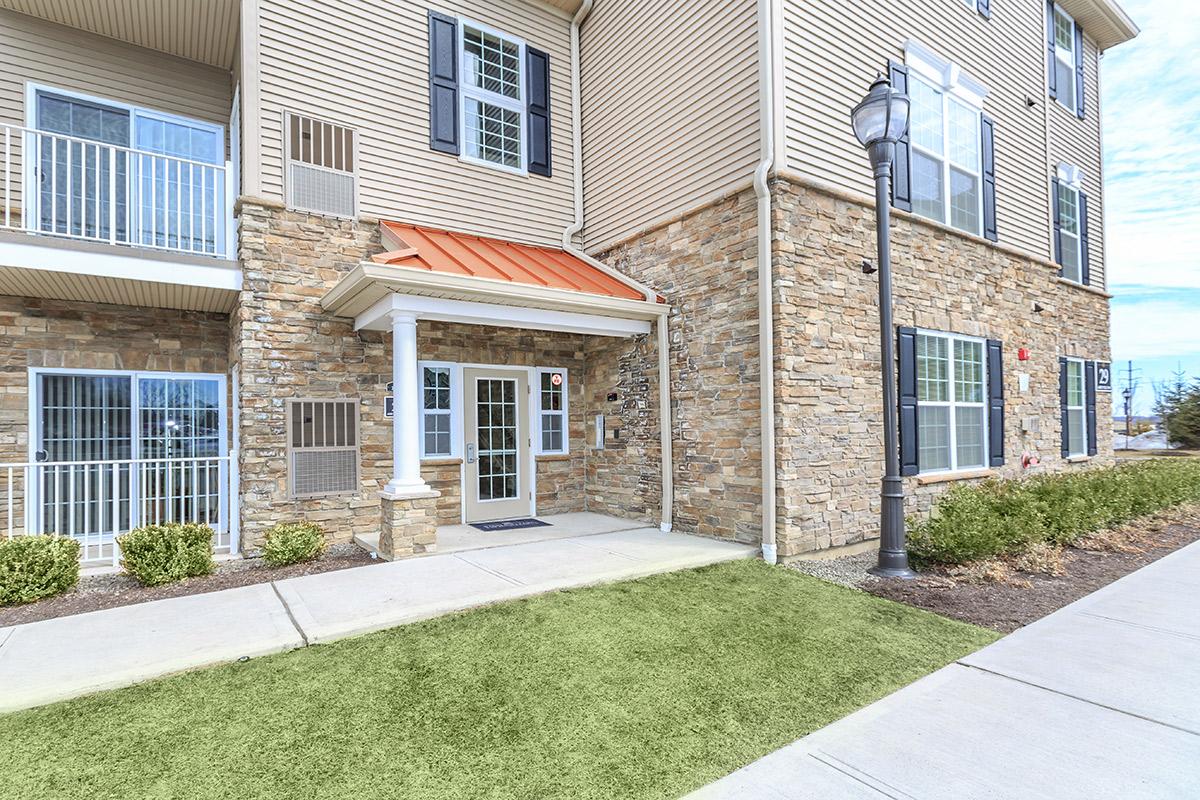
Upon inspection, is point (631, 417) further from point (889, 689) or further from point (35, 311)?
point (35, 311)

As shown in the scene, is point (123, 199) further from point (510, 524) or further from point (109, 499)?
point (510, 524)

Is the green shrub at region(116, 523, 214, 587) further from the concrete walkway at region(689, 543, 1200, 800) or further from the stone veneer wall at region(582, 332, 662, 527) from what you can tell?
the concrete walkway at region(689, 543, 1200, 800)

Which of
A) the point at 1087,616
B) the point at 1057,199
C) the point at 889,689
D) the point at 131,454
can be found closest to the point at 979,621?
the point at 1087,616

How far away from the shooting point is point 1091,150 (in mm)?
12148

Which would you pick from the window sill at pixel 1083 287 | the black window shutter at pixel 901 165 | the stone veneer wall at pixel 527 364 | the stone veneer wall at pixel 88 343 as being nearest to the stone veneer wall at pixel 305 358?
the stone veneer wall at pixel 527 364

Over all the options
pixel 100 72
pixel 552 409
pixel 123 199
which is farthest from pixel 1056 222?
pixel 100 72

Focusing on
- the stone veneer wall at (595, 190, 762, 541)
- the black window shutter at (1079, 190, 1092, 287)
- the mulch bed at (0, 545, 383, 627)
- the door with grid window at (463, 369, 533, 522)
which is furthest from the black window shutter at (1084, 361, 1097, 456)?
the mulch bed at (0, 545, 383, 627)

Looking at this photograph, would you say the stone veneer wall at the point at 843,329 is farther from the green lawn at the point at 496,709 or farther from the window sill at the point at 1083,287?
the window sill at the point at 1083,287

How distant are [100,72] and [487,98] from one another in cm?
493

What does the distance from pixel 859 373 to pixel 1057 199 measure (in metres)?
7.44

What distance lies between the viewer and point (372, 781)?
101 inches

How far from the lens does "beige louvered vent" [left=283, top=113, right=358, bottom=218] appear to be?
6926 millimetres

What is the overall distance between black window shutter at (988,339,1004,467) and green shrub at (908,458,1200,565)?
58 centimetres

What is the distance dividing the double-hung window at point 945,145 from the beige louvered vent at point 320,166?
23.9 ft
